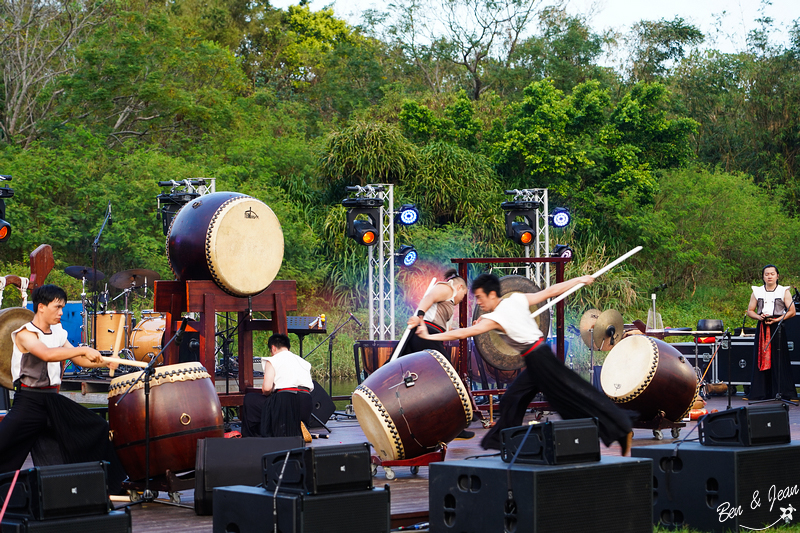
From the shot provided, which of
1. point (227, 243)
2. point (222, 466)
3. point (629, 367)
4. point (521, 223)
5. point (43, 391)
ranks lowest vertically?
point (222, 466)

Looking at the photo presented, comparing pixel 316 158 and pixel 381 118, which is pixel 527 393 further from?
pixel 381 118

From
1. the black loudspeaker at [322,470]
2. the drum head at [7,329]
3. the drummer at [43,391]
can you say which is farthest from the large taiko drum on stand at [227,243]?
the black loudspeaker at [322,470]

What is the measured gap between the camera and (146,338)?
41.4 ft

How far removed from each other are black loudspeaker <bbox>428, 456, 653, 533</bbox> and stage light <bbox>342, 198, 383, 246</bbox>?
787 cm

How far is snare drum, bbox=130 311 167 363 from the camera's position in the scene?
1252 centimetres

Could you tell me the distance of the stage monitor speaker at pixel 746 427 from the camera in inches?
195

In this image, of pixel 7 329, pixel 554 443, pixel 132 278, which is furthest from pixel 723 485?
pixel 132 278

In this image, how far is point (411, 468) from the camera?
268 inches

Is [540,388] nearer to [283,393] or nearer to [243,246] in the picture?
[283,393]

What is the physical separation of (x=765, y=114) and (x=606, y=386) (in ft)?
79.6

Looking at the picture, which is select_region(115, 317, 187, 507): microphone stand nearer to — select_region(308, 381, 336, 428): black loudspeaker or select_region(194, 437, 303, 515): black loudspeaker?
select_region(194, 437, 303, 515): black loudspeaker

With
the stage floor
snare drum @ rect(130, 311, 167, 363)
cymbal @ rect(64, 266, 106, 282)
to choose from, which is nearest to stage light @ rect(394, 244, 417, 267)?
snare drum @ rect(130, 311, 167, 363)

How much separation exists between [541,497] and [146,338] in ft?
30.7

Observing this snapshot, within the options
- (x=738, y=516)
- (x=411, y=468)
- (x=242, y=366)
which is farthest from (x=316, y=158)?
(x=738, y=516)
